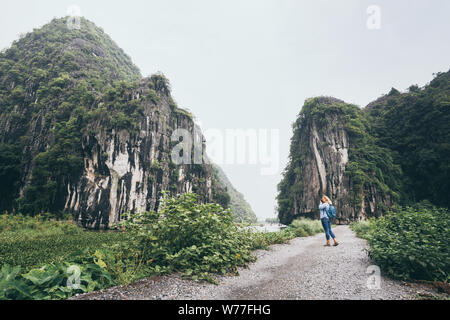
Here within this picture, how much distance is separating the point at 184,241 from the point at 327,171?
96.0 feet

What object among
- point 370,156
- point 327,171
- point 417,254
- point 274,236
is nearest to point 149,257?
point 417,254

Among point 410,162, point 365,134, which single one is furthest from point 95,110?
point 410,162

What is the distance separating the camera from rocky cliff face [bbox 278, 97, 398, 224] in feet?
84.8

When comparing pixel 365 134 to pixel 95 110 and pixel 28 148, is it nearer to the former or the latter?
pixel 95 110

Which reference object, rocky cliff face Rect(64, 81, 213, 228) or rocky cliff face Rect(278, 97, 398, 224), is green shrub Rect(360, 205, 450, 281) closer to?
rocky cliff face Rect(64, 81, 213, 228)

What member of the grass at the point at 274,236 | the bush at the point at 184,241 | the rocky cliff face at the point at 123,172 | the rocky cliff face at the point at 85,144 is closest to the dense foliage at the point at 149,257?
the bush at the point at 184,241

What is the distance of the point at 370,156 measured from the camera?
2856cm

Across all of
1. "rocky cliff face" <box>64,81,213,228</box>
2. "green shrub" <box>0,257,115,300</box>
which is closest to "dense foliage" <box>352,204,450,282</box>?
"green shrub" <box>0,257,115,300</box>

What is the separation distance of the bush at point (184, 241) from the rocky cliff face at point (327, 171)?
85.3ft

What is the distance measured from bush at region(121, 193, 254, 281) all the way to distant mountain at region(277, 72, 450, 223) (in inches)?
1022

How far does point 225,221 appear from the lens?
17.0 feet

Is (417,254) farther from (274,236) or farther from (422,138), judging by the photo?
(422,138)

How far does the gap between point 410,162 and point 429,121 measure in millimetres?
5692

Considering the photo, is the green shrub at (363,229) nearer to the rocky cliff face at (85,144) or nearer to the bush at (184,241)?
the bush at (184,241)
